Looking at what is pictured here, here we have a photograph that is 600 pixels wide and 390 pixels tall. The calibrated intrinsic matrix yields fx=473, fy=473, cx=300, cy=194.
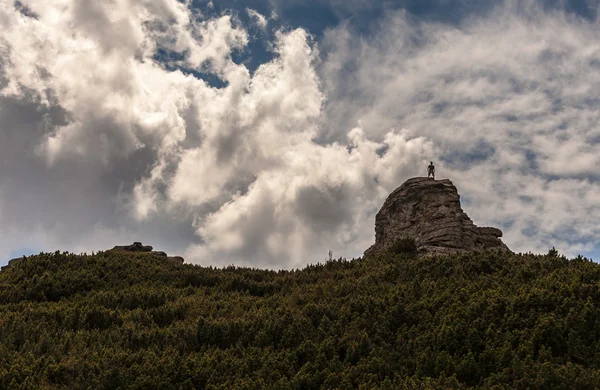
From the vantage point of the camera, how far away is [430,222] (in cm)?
2839

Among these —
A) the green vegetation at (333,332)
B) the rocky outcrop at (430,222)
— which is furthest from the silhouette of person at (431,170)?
the green vegetation at (333,332)

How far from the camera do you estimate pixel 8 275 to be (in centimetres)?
2356

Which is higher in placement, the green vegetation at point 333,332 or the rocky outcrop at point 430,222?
the rocky outcrop at point 430,222

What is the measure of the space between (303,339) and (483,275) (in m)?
7.96

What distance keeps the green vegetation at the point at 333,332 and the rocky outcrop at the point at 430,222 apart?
602cm

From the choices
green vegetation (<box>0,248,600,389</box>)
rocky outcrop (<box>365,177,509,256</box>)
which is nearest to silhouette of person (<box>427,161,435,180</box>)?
rocky outcrop (<box>365,177,509,256</box>)

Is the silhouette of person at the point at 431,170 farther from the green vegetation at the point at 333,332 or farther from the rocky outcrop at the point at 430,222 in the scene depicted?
the green vegetation at the point at 333,332

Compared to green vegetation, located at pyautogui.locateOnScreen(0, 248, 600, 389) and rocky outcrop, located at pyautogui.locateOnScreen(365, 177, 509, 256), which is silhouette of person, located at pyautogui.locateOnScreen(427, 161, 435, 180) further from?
green vegetation, located at pyautogui.locateOnScreen(0, 248, 600, 389)

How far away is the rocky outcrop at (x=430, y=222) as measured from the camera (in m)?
26.2

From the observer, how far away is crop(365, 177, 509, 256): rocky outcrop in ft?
86.0

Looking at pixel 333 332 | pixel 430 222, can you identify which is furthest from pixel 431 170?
pixel 333 332

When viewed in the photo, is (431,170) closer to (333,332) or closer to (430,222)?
(430,222)

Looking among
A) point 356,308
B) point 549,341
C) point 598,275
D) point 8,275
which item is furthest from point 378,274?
point 8,275

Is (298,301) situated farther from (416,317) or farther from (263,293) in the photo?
(416,317)
